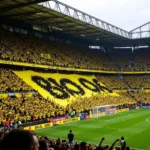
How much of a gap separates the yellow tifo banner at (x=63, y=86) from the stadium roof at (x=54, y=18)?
8734mm

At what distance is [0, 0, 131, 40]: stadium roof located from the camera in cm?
3565

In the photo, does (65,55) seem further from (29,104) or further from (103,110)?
(29,104)

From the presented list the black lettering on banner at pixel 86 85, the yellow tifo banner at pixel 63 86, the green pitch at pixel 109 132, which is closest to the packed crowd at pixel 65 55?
the yellow tifo banner at pixel 63 86

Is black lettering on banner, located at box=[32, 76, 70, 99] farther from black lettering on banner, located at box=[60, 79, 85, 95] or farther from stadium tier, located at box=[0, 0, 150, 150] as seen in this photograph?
black lettering on banner, located at box=[60, 79, 85, 95]

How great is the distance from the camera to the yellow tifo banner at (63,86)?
135 ft

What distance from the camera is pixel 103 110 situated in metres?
44.5

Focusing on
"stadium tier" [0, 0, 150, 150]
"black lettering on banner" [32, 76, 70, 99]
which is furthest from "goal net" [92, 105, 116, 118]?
"black lettering on banner" [32, 76, 70, 99]

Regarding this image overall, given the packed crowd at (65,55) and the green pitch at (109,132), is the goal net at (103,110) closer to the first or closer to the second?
the green pitch at (109,132)

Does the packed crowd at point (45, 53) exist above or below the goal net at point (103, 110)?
above

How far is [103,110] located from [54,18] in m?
16.8

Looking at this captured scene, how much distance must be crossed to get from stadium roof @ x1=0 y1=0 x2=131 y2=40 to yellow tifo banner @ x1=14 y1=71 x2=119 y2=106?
28.7 feet

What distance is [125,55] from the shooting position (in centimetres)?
7506

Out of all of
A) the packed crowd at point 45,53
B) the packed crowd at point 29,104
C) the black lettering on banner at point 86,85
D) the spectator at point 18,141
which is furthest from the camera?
the black lettering on banner at point 86,85

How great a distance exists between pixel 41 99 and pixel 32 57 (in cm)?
943
